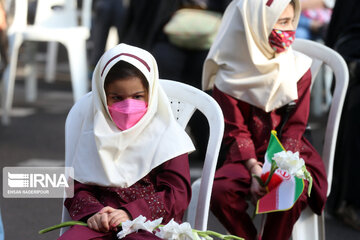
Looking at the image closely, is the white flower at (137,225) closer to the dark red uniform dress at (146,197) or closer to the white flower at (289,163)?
the dark red uniform dress at (146,197)

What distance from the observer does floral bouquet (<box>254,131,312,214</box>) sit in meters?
2.64

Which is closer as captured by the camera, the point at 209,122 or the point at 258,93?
the point at 209,122

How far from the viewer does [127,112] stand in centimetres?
258

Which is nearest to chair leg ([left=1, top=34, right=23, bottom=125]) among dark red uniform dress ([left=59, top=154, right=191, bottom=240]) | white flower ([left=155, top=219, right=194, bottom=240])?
dark red uniform dress ([left=59, top=154, right=191, bottom=240])

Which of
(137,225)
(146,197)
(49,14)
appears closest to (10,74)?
(49,14)

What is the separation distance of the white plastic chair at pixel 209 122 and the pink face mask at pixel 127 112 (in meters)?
0.22

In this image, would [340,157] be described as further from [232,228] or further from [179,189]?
[179,189]

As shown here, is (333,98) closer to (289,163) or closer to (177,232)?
(289,163)

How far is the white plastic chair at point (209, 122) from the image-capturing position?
2.63 meters

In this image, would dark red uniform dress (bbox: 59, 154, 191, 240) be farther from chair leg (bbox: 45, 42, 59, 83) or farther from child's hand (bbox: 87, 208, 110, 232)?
chair leg (bbox: 45, 42, 59, 83)

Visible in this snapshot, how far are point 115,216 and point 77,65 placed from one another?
3.79 m

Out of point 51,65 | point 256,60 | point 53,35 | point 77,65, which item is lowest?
point 51,65

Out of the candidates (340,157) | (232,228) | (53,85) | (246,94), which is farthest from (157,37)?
(53,85)

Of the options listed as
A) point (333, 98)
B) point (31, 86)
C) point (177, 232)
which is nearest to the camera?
point (177, 232)
